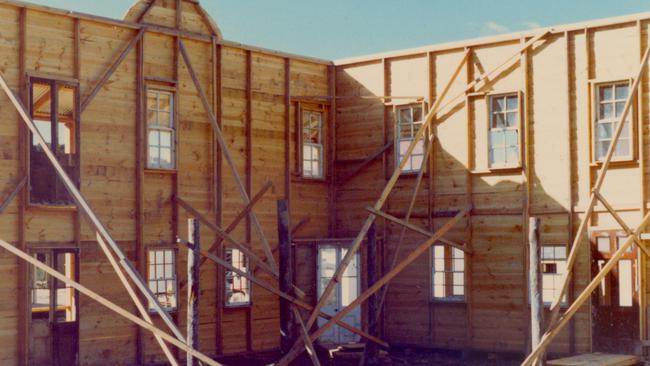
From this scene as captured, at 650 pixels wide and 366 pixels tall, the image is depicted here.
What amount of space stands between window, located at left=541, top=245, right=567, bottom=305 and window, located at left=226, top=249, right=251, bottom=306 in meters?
6.84

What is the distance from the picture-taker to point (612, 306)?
68.6 feet

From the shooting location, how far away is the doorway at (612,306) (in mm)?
20625

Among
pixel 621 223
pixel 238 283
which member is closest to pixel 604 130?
pixel 621 223

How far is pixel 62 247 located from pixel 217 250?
12.8 feet

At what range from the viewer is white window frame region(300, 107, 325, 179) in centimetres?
2483

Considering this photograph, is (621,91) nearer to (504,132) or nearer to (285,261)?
(504,132)

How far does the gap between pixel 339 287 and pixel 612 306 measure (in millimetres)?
6472

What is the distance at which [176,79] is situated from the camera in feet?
72.2

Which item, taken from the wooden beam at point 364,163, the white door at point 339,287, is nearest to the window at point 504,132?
the wooden beam at point 364,163

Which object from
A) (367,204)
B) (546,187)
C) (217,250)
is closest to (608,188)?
(546,187)

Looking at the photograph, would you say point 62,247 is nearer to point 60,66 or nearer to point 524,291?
point 60,66

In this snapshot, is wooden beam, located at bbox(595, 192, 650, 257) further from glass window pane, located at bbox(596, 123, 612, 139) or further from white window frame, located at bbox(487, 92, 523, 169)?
white window frame, located at bbox(487, 92, 523, 169)

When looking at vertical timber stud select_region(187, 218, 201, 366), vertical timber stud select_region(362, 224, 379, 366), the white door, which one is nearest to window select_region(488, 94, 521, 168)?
vertical timber stud select_region(362, 224, 379, 366)

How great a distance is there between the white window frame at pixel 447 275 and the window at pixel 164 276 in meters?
6.19
